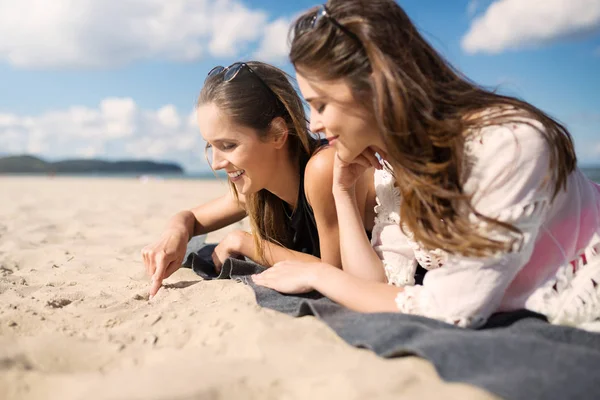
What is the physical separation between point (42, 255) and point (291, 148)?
227cm

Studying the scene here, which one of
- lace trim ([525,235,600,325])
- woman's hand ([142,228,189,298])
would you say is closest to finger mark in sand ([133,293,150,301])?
woman's hand ([142,228,189,298])

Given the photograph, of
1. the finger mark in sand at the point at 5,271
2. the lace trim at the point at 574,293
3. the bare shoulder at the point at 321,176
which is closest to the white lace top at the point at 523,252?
the lace trim at the point at 574,293

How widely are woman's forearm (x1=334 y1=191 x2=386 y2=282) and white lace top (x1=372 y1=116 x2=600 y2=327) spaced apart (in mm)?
456

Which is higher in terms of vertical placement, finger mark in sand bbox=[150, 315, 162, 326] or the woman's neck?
the woman's neck

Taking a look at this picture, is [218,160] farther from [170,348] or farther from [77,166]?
[77,166]

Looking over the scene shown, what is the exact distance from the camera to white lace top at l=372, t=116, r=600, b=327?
1.90 metres

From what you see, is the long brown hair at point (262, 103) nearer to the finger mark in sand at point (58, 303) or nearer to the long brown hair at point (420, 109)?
the long brown hair at point (420, 109)

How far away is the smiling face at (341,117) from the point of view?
84.0 inches

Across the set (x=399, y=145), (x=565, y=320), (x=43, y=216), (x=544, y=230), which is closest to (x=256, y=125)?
(x=399, y=145)

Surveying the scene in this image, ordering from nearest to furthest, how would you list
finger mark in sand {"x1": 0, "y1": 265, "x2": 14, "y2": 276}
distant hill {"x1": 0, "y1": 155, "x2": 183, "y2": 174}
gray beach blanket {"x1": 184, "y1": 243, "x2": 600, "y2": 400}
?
gray beach blanket {"x1": 184, "y1": 243, "x2": 600, "y2": 400}
finger mark in sand {"x1": 0, "y1": 265, "x2": 14, "y2": 276}
distant hill {"x1": 0, "y1": 155, "x2": 183, "y2": 174}

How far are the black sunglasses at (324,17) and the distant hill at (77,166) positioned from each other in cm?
3365

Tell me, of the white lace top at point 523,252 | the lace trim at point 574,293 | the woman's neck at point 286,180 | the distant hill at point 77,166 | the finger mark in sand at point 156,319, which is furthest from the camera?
the distant hill at point 77,166

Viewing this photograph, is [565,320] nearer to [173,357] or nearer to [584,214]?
[584,214]

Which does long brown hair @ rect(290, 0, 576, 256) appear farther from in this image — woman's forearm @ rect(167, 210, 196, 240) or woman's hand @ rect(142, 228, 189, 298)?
woman's forearm @ rect(167, 210, 196, 240)
